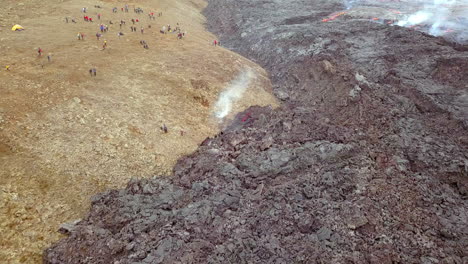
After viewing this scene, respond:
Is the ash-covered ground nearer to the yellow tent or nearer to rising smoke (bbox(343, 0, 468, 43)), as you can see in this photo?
rising smoke (bbox(343, 0, 468, 43))

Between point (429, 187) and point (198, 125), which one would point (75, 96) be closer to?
point (198, 125)

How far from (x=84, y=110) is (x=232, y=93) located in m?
8.67

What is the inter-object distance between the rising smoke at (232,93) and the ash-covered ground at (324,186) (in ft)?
3.60

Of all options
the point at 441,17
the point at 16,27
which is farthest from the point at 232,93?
the point at 441,17

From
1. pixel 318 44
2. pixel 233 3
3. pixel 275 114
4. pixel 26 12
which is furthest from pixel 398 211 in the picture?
pixel 233 3

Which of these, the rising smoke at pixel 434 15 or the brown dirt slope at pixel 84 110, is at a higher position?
the rising smoke at pixel 434 15

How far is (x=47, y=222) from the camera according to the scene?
31.5ft

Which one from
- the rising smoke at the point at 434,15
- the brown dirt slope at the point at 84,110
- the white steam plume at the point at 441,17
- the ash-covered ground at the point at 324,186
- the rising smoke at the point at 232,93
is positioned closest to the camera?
the ash-covered ground at the point at 324,186

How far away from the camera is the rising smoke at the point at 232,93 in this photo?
1719cm

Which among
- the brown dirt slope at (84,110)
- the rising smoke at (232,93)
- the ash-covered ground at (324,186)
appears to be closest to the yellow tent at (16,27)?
the brown dirt slope at (84,110)

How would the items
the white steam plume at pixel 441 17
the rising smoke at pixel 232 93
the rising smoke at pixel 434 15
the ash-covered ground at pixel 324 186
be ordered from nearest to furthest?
the ash-covered ground at pixel 324 186, the rising smoke at pixel 232 93, the rising smoke at pixel 434 15, the white steam plume at pixel 441 17

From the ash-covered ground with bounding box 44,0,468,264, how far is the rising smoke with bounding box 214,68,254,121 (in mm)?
1098

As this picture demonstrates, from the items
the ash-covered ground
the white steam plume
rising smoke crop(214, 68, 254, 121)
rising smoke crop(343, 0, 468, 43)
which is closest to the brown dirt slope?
rising smoke crop(214, 68, 254, 121)

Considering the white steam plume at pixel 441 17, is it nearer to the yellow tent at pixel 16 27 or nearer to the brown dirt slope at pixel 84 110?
the brown dirt slope at pixel 84 110
